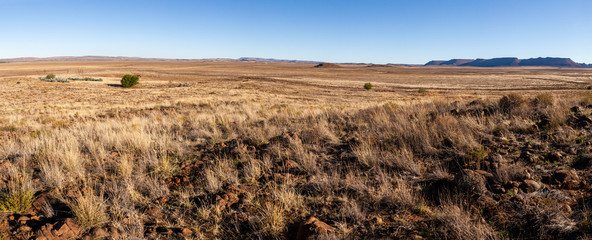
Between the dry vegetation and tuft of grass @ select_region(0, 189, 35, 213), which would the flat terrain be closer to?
the dry vegetation

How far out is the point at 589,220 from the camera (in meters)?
2.34

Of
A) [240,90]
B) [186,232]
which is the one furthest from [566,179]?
[240,90]

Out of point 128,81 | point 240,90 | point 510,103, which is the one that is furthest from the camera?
point 128,81

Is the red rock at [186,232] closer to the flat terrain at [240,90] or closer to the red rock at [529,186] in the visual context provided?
the red rock at [529,186]

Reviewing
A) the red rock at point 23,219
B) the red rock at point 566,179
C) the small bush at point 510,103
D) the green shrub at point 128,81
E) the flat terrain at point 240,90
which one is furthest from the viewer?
the green shrub at point 128,81

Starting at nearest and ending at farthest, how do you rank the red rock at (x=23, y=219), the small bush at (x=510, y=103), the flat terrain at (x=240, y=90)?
the red rock at (x=23, y=219), the small bush at (x=510, y=103), the flat terrain at (x=240, y=90)

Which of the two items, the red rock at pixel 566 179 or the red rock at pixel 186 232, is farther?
the red rock at pixel 566 179

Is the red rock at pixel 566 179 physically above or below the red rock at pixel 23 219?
above

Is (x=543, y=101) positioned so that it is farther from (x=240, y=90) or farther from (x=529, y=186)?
(x=240, y=90)

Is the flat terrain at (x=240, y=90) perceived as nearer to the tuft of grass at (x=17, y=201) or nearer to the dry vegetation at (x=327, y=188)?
the dry vegetation at (x=327, y=188)

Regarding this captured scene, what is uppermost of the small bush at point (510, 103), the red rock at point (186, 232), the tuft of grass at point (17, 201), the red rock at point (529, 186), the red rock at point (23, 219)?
the small bush at point (510, 103)

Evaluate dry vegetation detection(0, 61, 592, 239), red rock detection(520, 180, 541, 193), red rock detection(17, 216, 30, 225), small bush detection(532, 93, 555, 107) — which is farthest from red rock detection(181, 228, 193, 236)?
small bush detection(532, 93, 555, 107)

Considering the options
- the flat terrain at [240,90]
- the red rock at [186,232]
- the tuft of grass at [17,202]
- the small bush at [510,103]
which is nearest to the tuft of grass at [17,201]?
the tuft of grass at [17,202]

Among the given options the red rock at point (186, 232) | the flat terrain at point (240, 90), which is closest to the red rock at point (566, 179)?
the red rock at point (186, 232)
